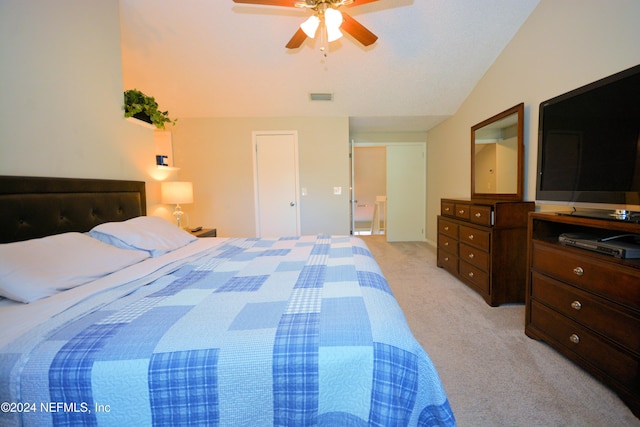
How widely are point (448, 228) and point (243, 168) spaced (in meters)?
3.15

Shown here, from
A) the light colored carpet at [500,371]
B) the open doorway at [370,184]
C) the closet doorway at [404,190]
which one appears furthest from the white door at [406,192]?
the light colored carpet at [500,371]

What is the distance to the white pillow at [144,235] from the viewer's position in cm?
171

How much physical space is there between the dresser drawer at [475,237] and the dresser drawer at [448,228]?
13 cm

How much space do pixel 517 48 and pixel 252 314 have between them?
358 centimetres

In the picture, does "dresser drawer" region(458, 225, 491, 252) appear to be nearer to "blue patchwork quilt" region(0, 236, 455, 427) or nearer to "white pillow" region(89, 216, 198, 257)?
"blue patchwork quilt" region(0, 236, 455, 427)

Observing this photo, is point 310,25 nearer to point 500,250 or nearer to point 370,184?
point 500,250

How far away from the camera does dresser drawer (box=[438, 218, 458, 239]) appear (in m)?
2.98

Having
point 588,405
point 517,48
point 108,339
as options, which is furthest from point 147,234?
point 517,48

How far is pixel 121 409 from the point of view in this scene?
669mm

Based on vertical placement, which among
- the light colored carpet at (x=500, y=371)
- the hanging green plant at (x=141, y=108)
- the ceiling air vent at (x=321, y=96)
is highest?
the ceiling air vent at (x=321, y=96)

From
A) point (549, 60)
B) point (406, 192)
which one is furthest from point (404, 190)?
point (549, 60)

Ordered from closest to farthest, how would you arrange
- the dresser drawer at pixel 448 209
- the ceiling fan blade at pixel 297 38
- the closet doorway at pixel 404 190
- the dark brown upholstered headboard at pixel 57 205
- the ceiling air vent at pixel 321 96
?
1. the dark brown upholstered headboard at pixel 57 205
2. the ceiling fan blade at pixel 297 38
3. the dresser drawer at pixel 448 209
4. the ceiling air vent at pixel 321 96
5. the closet doorway at pixel 404 190

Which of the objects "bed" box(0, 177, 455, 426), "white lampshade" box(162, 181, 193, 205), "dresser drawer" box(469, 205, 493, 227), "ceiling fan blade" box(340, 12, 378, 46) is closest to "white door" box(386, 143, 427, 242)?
"dresser drawer" box(469, 205, 493, 227)

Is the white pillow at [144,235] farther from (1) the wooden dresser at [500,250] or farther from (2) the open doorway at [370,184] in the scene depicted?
(2) the open doorway at [370,184]
